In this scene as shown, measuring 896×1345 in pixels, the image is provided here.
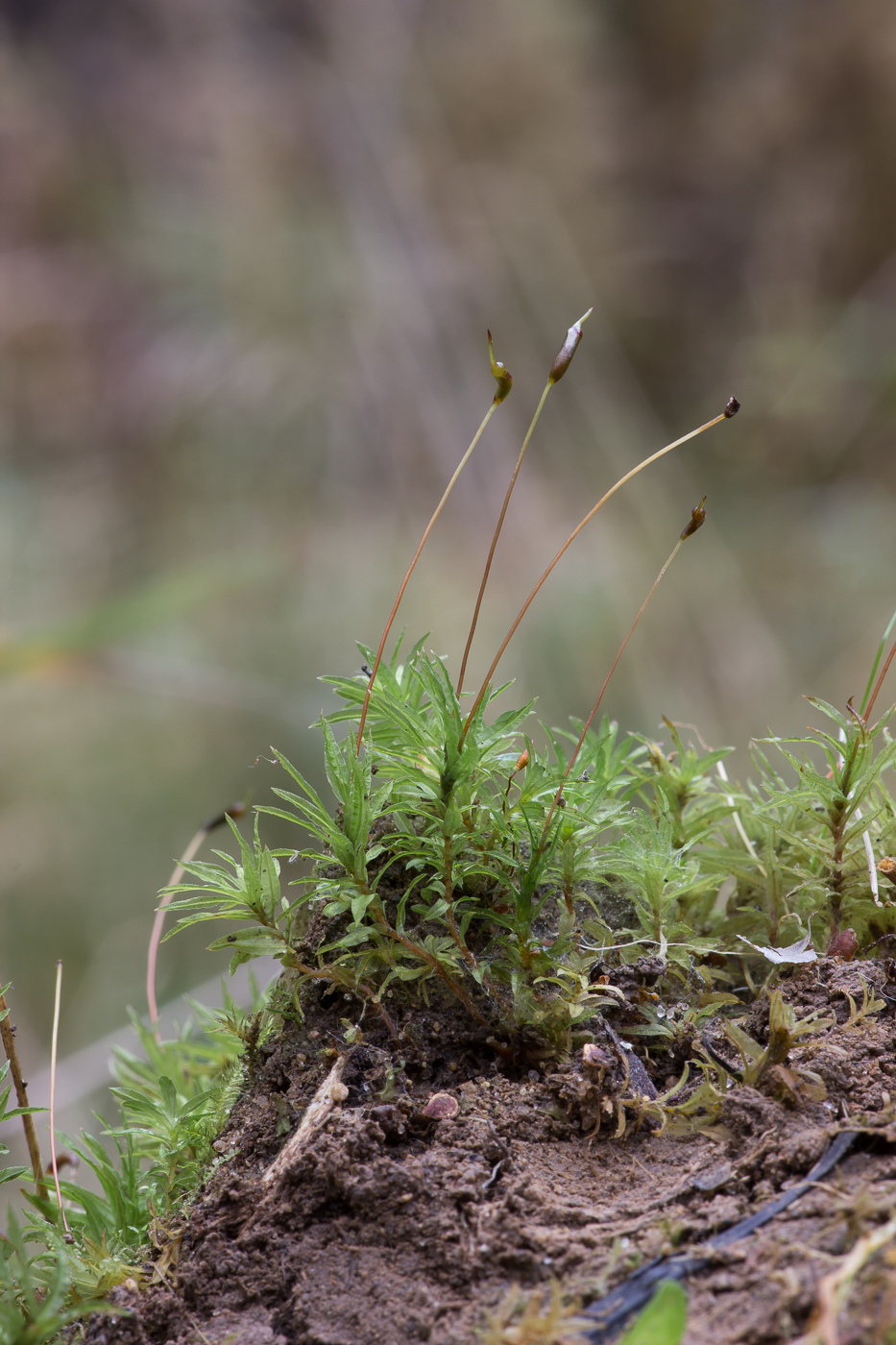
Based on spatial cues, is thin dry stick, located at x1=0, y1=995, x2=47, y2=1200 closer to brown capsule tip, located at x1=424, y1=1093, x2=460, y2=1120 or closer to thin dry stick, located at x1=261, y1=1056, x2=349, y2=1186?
thin dry stick, located at x1=261, y1=1056, x2=349, y2=1186

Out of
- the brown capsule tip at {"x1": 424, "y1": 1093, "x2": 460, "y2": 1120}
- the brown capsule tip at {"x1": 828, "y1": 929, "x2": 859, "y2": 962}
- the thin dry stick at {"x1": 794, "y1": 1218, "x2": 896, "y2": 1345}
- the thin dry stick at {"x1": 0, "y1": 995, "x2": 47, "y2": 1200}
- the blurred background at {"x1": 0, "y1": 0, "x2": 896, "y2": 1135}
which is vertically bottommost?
the thin dry stick at {"x1": 794, "y1": 1218, "x2": 896, "y2": 1345}

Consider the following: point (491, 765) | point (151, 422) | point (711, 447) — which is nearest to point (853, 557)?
point (711, 447)

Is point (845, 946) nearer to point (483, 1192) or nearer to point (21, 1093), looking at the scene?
point (483, 1192)

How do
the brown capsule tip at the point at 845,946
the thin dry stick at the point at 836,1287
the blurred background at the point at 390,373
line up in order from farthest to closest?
the blurred background at the point at 390,373, the brown capsule tip at the point at 845,946, the thin dry stick at the point at 836,1287

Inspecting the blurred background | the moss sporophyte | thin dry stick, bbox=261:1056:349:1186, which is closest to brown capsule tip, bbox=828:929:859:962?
the moss sporophyte

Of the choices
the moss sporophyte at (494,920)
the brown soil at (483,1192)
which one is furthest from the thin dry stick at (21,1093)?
the brown soil at (483,1192)

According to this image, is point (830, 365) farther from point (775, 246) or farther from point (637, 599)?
point (637, 599)

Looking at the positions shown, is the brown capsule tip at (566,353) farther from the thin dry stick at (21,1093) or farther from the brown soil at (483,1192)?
the thin dry stick at (21,1093)

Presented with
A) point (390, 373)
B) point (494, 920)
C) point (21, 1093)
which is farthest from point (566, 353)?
point (390, 373)
